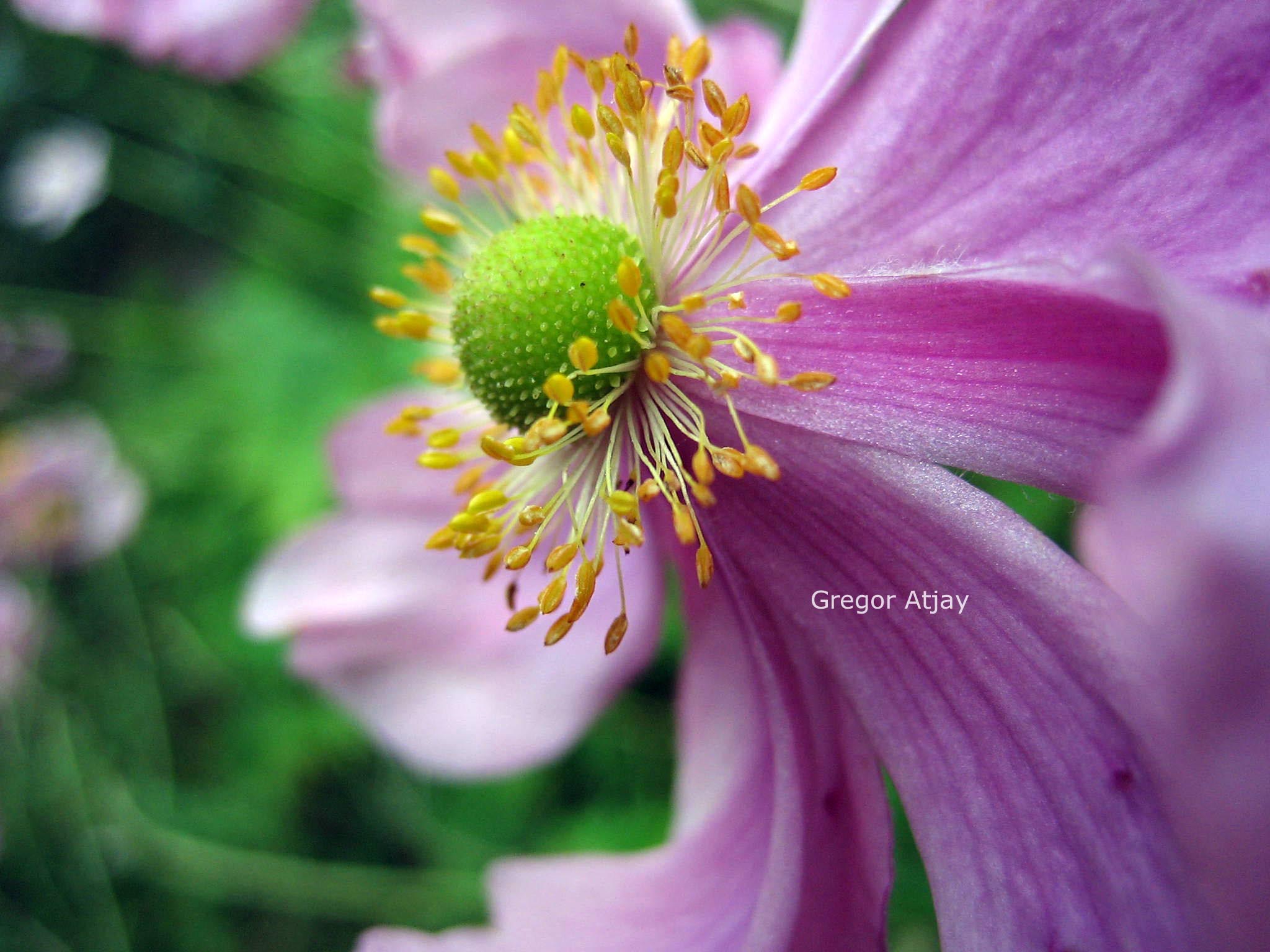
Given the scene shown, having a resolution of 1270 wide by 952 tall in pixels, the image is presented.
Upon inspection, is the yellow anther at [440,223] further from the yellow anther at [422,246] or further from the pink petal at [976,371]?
the pink petal at [976,371]

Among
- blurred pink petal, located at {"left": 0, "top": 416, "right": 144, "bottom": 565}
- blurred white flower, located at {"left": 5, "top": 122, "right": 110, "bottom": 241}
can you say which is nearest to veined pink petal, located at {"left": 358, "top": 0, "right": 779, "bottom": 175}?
blurred pink petal, located at {"left": 0, "top": 416, "right": 144, "bottom": 565}

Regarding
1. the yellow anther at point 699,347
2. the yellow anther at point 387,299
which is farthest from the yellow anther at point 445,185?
the yellow anther at point 699,347

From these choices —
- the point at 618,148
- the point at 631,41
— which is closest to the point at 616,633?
the point at 618,148

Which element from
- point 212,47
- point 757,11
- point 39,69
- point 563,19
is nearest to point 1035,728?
point 563,19

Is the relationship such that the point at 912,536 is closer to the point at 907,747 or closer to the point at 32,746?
the point at 907,747

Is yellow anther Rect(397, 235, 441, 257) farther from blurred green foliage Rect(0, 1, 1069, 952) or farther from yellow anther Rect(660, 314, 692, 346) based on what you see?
blurred green foliage Rect(0, 1, 1069, 952)

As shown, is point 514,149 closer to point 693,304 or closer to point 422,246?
point 422,246
